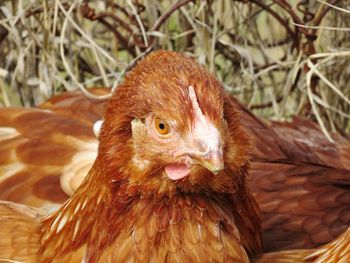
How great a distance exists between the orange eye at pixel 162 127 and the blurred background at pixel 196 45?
1125 millimetres

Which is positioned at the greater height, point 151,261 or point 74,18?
point 74,18

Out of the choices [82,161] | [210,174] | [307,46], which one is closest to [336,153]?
[307,46]

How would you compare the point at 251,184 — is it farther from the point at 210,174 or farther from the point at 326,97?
the point at 326,97

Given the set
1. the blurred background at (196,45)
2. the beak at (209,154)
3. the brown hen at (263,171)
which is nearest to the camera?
the beak at (209,154)

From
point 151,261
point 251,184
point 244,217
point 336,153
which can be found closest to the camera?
point 151,261

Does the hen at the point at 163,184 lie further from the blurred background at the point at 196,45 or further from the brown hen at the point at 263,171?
the blurred background at the point at 196,45

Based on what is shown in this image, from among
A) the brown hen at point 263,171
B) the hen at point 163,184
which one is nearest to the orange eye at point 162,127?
the hen at point 163,184

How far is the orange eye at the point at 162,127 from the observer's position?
174cm

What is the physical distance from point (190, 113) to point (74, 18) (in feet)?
5.01

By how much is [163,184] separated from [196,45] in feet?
5.07

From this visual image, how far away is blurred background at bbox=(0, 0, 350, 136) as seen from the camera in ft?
9.88

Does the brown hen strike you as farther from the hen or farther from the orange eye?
the orange eye

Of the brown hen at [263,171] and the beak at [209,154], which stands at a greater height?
the beak at [209,154]

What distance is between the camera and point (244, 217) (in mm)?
1993
